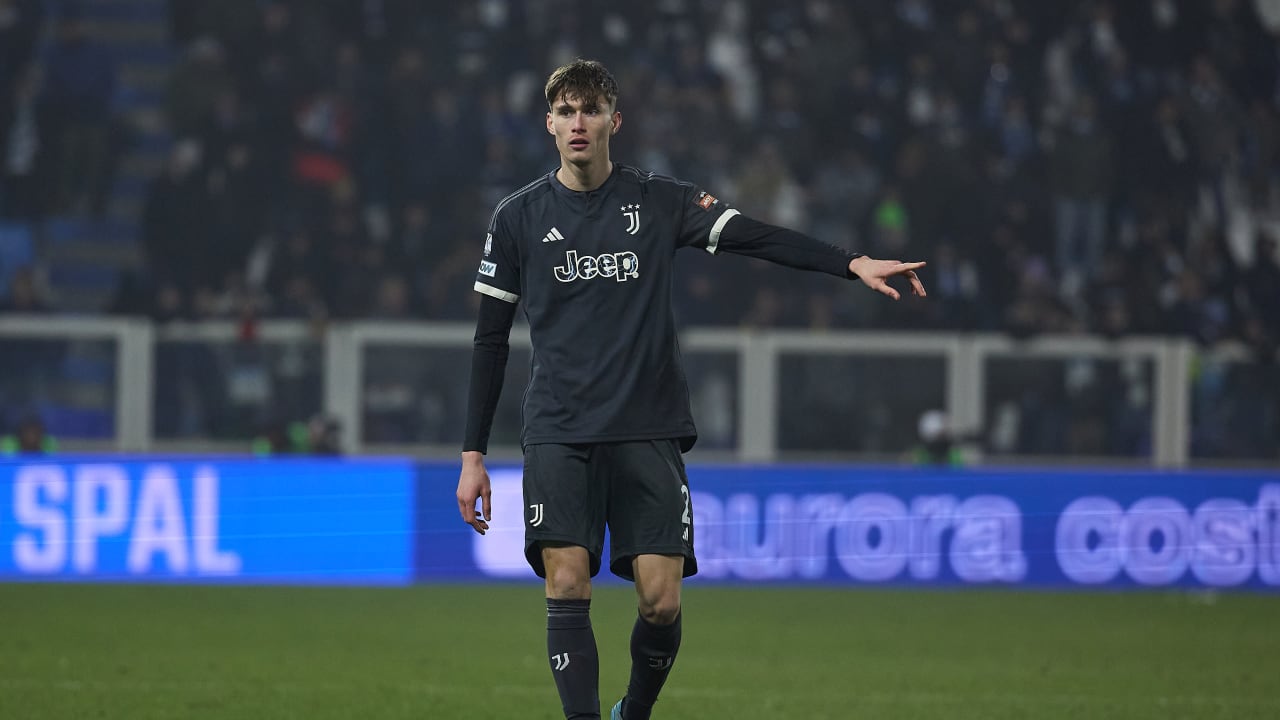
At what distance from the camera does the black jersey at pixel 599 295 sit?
15.1 feet

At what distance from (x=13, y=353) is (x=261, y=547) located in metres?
3.44

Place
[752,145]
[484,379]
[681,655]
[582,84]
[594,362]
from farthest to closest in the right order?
[752,145], [681,655], [484,379], [594,362], [582,84]

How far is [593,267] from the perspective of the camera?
462 centimetres

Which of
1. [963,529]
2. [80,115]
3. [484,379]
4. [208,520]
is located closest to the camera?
[484,379]

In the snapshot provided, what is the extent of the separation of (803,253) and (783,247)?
67 millimetres

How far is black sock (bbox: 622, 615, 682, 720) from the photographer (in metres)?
4.73

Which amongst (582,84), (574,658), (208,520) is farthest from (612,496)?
(208,520)

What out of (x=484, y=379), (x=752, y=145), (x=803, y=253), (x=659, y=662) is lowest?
(x=659, y=662)

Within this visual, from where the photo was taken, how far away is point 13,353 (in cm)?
1352

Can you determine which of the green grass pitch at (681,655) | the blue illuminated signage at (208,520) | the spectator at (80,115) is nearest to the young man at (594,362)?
the green grass pitch at (681,655)

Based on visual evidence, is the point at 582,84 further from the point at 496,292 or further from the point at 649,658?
the point at 649,658

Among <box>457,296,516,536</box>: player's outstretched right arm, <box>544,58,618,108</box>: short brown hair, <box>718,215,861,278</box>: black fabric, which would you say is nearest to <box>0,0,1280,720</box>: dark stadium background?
<box>457,296,516,536</box>: player's outstretched right arm

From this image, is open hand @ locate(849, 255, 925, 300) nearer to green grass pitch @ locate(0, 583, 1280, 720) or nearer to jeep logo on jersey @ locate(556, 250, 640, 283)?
jeep logo on jersey @ locate(556, 250, 640, 283)

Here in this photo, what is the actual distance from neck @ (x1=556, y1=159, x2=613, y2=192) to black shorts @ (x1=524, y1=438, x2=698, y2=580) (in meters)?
0.69
